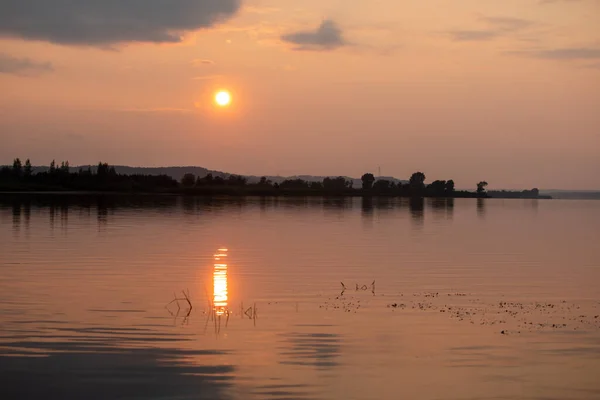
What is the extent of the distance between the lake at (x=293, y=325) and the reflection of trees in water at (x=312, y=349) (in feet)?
0.20

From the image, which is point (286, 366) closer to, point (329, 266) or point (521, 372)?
point (521, 372)

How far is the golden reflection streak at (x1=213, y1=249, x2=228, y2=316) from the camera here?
98.9 feet

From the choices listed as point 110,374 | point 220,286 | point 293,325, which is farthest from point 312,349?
point 220,286

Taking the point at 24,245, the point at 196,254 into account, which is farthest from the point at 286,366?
the point at 24,245

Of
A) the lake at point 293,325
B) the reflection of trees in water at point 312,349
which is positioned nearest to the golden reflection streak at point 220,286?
the lake at point 293,325

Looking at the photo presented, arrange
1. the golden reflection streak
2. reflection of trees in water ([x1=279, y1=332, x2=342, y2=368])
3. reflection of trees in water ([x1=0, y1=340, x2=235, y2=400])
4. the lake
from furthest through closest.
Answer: the golden reflection streak → reflection of trees in water ([x1=279, y1=332, x2=342, y2=368]) → the lake → reflection of trees in water ([x1=0, y1=340, x2=235, y2=400])

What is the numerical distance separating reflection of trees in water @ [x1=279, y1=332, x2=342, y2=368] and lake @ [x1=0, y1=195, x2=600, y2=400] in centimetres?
6

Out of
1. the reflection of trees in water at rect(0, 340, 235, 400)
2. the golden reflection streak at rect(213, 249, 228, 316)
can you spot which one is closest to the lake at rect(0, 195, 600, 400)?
the reflection of trees in water at rect(0, 340, 235, 400)

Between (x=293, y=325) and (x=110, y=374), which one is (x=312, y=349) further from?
(x=110, y=374)

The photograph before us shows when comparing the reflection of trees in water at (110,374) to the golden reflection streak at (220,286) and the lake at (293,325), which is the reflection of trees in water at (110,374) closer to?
the lake at (293,325)

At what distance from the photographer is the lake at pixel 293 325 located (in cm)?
1862

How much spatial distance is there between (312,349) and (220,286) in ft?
48.4

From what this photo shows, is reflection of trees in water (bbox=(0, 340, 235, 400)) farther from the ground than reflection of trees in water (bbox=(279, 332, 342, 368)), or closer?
farther from the ground

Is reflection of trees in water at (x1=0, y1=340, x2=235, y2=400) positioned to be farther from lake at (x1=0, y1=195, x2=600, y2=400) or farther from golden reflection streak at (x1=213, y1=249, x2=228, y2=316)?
golden reflection streak at (x1=213, y1=249, x2=228, y2=316)
